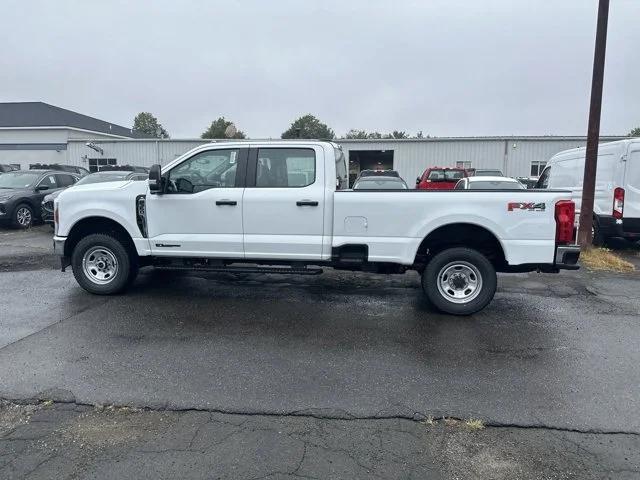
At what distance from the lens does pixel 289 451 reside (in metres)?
3.01

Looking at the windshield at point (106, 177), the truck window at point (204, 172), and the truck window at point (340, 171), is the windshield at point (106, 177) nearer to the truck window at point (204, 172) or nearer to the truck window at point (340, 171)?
the truck window at point (204, 172)

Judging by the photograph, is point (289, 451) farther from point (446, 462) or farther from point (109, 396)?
point (109, 396)

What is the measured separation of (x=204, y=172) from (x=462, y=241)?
11.1 ft

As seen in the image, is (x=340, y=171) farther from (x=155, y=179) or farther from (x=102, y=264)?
(x=102, y=264)

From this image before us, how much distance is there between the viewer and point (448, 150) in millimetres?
27578

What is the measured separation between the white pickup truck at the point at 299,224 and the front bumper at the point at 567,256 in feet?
0.04

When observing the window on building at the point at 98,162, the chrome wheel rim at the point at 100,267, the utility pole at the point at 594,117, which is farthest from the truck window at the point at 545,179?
the window on building at the point at 98,162

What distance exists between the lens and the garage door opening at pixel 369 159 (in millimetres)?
29672

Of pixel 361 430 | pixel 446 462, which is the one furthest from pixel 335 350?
pixel 446 462

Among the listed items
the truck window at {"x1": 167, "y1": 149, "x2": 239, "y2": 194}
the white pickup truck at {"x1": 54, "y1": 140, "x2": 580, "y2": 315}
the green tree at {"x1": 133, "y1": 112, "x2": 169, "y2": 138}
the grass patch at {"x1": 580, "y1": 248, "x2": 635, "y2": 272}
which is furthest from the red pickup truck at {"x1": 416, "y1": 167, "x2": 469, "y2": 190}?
the green tree at {"x1": 133, "y1": 112, "x2": 169, "y2": 138}

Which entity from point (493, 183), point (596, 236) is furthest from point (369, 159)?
point (596, 236)

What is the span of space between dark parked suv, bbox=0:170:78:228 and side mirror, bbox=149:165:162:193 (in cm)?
944

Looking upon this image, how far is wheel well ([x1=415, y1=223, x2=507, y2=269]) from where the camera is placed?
575 centimetres

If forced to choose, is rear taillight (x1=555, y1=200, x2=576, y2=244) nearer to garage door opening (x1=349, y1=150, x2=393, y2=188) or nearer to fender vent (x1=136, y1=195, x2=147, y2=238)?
fender vent (x1=136, y1=195, x2=147, y2=238)
